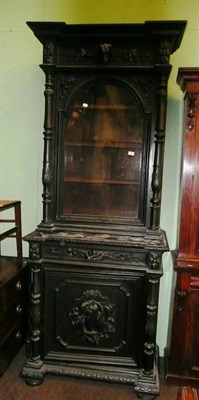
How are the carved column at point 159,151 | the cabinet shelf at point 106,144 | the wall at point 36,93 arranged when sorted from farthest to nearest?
the wall at point 36,93 → the cabinet shelf at point 106,144 → the carved column at point 159,151

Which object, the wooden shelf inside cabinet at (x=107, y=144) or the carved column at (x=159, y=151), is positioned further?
the wooden shelf inside cabinet at (x=107, y=144)

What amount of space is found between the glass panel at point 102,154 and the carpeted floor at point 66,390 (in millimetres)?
1142

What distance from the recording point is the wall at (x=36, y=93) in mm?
2258

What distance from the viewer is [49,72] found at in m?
1.95

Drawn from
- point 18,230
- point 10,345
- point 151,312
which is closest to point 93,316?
point 151,312

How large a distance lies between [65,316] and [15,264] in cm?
57

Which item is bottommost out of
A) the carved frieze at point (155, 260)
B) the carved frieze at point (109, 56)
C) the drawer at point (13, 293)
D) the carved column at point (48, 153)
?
the drawer at point (13, 293)

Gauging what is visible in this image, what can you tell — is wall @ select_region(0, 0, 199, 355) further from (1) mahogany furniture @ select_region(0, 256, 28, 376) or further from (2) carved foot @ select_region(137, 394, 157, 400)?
(2) carved foot @ select_region(137, 394, 157, 400)

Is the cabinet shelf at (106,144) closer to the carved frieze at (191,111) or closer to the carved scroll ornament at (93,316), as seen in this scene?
the carved frieze at (191,111)

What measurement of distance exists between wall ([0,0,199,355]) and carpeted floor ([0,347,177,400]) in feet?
1.65

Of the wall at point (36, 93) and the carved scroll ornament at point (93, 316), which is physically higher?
the wall at point (36, 93)

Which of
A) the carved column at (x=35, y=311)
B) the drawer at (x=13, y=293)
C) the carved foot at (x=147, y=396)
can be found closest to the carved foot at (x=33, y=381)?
the carved column at (x=35, y=311)

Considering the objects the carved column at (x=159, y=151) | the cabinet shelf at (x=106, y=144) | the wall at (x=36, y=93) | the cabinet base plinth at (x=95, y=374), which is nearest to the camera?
the carved column at (x=159, y=151)

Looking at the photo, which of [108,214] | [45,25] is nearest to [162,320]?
[108,214]
